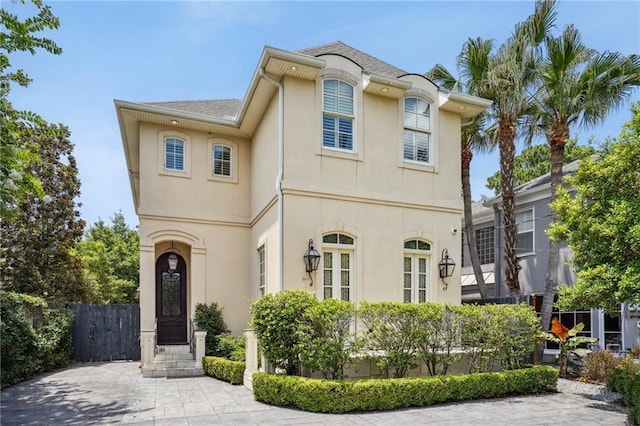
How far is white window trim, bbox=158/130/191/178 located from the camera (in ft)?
42.5

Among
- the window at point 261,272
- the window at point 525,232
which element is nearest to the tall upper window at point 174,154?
the window at point 261,272

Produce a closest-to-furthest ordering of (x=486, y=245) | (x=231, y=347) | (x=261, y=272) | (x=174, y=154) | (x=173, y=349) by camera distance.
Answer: (x=231, y=347) < (x=261, y=272) < (x=173, y=349) < (x=174, y=154) < (x=486, y=245)

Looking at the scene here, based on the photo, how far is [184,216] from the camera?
13016 millimetres

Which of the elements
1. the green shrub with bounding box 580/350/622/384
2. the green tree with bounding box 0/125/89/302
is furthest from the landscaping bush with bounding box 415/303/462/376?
the green tree with bounding box 0/125/89/302

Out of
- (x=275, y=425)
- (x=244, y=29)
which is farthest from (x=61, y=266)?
(x=275, y=425)

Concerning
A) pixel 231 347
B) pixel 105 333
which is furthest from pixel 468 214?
pixel 105 333

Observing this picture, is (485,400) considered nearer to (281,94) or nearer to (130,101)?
(281,94)

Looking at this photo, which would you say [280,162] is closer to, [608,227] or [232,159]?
[232,159]

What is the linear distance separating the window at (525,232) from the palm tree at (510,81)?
6.32 feet

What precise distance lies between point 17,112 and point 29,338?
21.5 feet

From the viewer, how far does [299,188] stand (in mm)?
10062

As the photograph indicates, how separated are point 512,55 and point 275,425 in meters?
12.8

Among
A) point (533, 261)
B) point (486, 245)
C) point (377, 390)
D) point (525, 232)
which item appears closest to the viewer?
point (377, 390)

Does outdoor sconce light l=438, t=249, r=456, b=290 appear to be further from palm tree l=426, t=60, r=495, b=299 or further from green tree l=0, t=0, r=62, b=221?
green tree l=0, t=0, r=62, b=221
